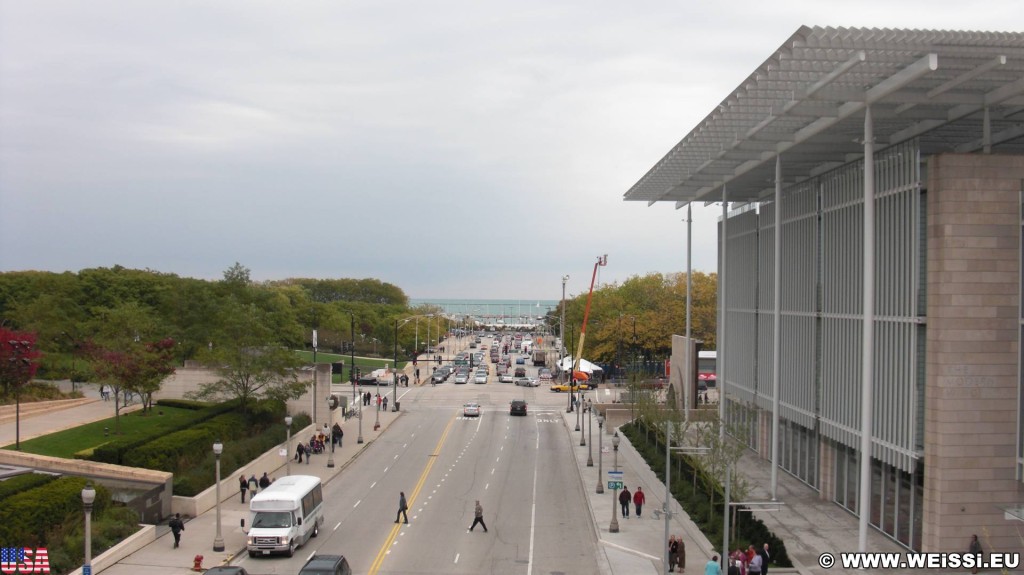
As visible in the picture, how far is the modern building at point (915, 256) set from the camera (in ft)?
72.8

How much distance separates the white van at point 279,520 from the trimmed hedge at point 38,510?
17.8 ft

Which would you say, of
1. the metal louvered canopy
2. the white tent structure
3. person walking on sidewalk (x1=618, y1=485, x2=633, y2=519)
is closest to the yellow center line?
person walking on sidewalk (x1=618, y1=485, x2=633, y2=519)

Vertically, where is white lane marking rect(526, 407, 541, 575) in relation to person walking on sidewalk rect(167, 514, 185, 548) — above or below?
below

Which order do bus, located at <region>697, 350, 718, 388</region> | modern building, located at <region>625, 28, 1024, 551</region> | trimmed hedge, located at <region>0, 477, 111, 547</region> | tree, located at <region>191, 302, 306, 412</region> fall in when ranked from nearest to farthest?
modern building, located at <region>625, 28, 1024, 551</region> → trimmed hedge, located at <region>0, 477, 111, 547</region> → tree, located at <region>191, 302, 306, 412</region> → bus, located at <region>697, 350, 718, 388</region>

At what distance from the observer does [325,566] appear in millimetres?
21375

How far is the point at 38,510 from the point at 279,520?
6.84 m

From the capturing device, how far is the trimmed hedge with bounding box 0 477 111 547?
78.0 feet

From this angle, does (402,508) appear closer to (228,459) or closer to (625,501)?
(625,501)

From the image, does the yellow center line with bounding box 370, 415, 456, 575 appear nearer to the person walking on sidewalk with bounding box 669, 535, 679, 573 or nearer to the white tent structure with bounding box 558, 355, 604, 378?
the person walking on sidewalk with bounding box 669, 535, 679, 573

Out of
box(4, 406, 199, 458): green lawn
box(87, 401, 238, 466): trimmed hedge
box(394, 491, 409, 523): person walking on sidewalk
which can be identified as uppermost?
box(87, 401, 238, 466): trimmed hedge

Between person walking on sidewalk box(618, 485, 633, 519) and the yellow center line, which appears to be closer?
the yellow center line

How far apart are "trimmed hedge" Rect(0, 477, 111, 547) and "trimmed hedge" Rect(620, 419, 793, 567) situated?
19959 mm

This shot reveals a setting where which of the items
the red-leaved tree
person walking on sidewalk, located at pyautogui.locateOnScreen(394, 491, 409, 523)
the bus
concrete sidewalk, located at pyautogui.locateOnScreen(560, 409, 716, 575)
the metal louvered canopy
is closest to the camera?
the metal louvered canopy

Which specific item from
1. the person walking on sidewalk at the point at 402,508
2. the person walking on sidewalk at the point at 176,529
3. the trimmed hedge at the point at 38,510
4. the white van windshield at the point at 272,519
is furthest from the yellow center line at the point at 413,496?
the trimmed hedge at the point at 38,510
